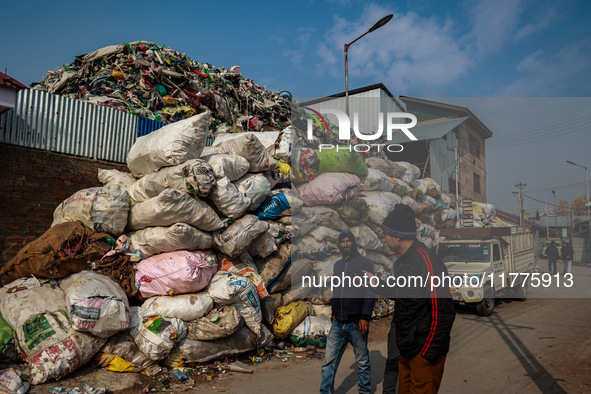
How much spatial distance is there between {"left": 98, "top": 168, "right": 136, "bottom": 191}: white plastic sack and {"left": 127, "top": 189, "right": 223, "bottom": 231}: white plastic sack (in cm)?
76

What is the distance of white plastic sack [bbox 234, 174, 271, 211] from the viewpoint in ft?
18.8

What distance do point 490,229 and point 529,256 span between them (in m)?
3.08

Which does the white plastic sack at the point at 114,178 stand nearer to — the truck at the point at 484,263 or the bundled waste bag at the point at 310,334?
the bundled waste bag at the point at 310,334

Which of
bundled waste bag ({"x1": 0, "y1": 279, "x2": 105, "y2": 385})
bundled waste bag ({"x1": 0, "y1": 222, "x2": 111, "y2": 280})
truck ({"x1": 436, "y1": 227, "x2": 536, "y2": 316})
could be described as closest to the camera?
bundled waste bag ({"x1": 0, "y1": 279, "x2": 105, "y2": 385})

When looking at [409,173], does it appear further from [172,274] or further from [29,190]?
[29,190]

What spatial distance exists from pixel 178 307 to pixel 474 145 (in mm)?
9447

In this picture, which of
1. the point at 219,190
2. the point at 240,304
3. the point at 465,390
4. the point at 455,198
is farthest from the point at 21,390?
the point at 455,198

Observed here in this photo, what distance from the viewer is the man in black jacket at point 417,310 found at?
8.15 ft

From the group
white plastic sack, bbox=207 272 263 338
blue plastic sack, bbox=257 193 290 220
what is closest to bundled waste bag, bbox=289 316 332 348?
white plastic sack, bbox=207 272 263 338

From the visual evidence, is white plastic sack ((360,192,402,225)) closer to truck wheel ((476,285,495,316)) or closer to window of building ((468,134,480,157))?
truck wheel ((476,285,495,316))

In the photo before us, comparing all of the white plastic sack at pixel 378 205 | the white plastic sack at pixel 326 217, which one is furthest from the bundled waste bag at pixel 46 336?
the white plastic sack at pixel 378 205

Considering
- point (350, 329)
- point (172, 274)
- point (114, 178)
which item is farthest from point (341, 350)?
point (114, 178)

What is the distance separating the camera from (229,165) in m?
5.59

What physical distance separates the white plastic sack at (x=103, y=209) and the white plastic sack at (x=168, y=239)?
0.94ft
